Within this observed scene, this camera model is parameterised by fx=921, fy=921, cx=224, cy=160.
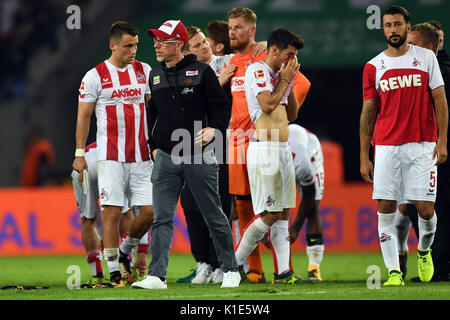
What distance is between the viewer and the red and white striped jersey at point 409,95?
7.54 metres

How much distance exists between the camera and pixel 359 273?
31.7 ft

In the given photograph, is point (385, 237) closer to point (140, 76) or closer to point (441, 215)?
point (441, 215)

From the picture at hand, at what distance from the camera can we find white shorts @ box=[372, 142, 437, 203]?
755cm

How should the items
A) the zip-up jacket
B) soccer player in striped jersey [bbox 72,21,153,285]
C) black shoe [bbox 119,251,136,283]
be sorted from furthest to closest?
black shoe [bbox 119,251,136,283], soccer player in striped jersey [bbox 72,21,153,285], the zip-up jacket

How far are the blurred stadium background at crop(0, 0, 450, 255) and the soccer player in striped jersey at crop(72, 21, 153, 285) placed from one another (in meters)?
5.40

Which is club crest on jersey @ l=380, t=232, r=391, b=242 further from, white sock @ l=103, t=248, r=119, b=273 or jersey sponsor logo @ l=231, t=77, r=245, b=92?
white sock @ l=103, t=248, r=119, b=273

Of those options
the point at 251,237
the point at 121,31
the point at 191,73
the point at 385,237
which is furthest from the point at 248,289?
the point at 121,31

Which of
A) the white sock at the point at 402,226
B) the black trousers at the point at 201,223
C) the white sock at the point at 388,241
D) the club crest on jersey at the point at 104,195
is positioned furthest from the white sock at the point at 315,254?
the club crest on jersey at the point at 104,195

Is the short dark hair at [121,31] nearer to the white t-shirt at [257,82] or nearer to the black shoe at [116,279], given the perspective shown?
the white t-shirt at [257,82]

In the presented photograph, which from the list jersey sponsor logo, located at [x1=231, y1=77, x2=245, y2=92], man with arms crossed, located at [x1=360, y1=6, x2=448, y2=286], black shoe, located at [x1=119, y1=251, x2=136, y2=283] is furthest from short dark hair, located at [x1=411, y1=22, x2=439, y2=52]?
black shoe, located at [x1=119, y1=251, x2=136, y2=283]

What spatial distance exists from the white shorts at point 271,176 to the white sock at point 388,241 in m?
0.77
